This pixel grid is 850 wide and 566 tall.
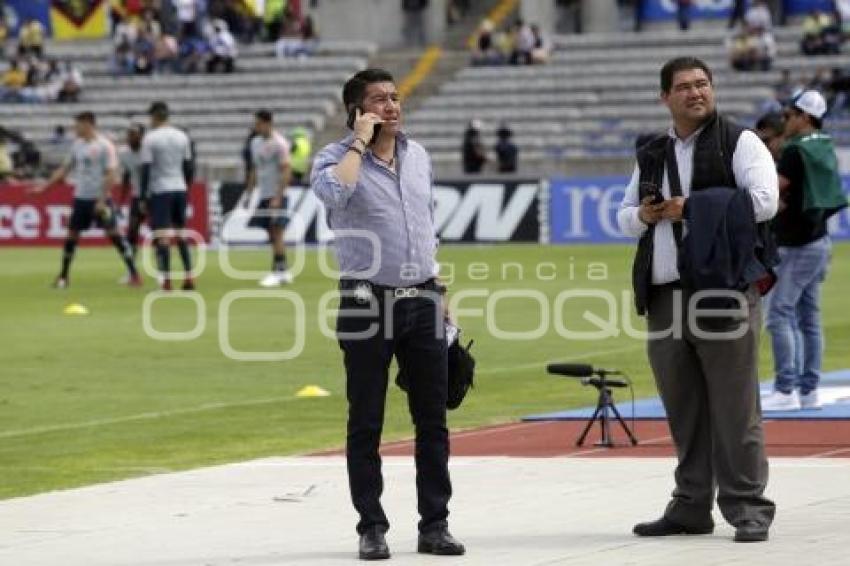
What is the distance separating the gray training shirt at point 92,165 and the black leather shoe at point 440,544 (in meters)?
21.1

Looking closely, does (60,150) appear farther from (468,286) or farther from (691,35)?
(468,286)

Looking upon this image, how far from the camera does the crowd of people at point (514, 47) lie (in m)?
54.7

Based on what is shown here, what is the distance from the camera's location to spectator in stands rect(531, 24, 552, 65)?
5466cm

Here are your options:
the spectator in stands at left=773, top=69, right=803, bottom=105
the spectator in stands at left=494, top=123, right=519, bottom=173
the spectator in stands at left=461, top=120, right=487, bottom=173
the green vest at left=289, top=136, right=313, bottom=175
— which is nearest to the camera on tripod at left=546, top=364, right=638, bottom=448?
the green vest at left=289, top=136, right=313, bottom=175

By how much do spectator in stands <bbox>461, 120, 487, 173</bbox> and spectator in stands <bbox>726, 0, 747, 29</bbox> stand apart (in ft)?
26.8

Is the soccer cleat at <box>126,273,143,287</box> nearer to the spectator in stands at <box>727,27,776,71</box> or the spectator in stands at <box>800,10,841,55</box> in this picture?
the spectator in stands at <box>727,27,776,71</box>

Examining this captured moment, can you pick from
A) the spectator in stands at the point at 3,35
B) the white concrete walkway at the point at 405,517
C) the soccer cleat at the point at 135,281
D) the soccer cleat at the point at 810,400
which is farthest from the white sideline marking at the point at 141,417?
the spectator in stands at the point at 3,35

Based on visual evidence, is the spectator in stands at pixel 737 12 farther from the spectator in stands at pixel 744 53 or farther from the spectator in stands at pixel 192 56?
the spectator in stands at pixel 192 56

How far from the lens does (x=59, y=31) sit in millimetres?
63281

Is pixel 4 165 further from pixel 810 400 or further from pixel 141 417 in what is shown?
pixel 810 400

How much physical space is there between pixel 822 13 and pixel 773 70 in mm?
3018

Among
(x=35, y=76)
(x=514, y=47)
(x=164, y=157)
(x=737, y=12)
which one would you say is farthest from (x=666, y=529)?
(x=35, y=76)

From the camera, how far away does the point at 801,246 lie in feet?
50.7

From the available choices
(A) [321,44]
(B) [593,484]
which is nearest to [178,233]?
(B) [593,484]
